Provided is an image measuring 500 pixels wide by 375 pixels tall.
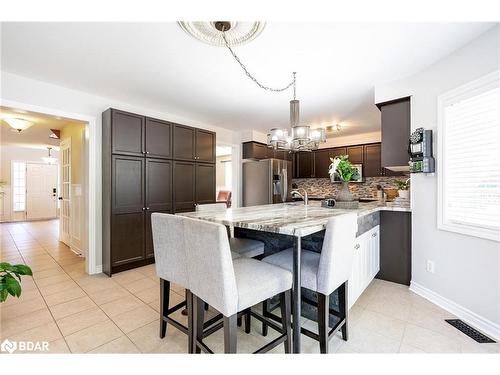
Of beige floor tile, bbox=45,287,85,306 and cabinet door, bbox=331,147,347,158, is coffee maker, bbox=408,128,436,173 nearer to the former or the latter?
cabinet door, bbox=331,147,347,158

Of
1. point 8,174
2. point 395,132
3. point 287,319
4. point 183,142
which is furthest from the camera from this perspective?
point 8,174

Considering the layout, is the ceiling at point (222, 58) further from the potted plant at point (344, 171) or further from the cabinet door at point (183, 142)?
the potted plant at point (344, 171)

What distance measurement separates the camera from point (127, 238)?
2.97 metres

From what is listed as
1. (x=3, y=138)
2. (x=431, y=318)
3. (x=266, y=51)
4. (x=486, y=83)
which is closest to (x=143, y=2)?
(x=266, y=51)

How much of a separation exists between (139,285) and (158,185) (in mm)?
1376

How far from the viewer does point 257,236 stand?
217 centimetres

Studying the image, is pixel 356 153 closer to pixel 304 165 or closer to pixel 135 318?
pixel 304 165

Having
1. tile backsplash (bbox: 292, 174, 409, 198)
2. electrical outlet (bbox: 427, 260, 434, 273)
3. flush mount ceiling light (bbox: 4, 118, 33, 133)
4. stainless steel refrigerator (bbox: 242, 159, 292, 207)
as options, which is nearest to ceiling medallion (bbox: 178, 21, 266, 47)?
electrical outlet (bbox: 427, 260, 434, 273)

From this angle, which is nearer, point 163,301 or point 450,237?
point 163,301

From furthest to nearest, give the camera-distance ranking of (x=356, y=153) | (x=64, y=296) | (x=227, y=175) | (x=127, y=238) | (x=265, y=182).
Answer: (x=227, y=175)
(x=356, y=153)
(x=265, y=182)
(x=127, y=238)
(x=64, y=296)

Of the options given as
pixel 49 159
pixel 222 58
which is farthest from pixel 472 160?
pixel 49 159

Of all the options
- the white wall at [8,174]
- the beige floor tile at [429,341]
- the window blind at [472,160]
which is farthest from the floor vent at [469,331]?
the white wall at [8,174]

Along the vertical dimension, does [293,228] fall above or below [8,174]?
below
